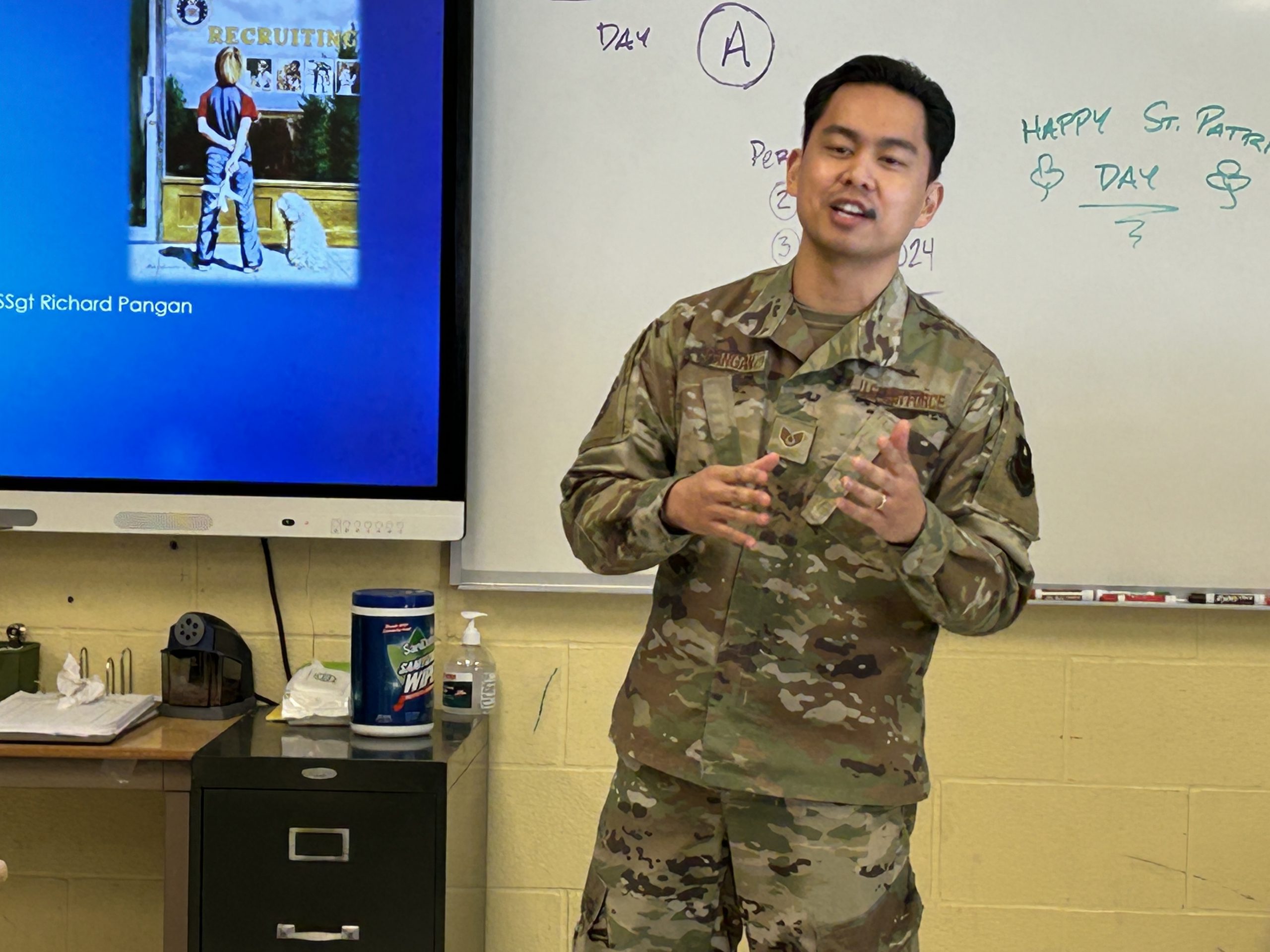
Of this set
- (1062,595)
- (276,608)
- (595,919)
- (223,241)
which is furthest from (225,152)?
(1062,595)

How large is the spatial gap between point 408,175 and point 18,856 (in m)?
1.60

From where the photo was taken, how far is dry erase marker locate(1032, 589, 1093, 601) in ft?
7.96

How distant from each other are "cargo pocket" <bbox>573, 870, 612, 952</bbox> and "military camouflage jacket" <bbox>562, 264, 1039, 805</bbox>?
19cm

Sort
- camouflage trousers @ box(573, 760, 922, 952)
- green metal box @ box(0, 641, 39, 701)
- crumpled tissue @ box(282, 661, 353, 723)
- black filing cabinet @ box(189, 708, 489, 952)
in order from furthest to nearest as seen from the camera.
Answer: green metal box @ box(0, 641, 39, 701)
crumpled tissue @ box(282, 661, 353, 723)
black filing cabinet @ box(189, 708, 489, 952)
camouflage trousers @ box(573, 760, 922, 952)

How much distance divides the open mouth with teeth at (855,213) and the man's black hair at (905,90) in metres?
0.13

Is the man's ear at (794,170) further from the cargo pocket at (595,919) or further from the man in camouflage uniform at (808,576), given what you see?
the cargo pocket at (595,919)

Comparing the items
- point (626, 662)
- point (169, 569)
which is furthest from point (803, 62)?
point (169, 569)

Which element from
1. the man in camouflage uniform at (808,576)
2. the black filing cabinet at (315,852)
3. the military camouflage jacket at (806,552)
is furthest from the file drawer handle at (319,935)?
the military camouflage jacket at (806,552)

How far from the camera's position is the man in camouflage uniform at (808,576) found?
1470 millimetres

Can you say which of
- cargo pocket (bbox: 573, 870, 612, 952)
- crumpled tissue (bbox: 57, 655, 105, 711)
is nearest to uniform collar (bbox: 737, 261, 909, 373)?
cargo pocket (bbox: 573, 870, 612, 952)

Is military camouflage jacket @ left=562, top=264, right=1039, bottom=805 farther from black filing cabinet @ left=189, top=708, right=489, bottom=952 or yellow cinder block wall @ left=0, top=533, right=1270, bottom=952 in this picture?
yellow cinder block wall @ left=0, top=533, right=1270, bottom=952

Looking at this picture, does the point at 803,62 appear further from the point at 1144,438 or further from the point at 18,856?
the point at 18,856

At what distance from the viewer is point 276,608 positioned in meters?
2.49

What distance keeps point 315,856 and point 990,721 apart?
4.37 feet
